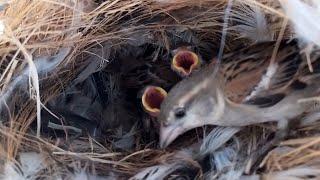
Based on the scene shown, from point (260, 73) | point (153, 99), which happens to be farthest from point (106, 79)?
point (260, 73)

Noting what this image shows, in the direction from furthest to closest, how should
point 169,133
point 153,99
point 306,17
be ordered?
point 153,99, point 169,133, point 306,17

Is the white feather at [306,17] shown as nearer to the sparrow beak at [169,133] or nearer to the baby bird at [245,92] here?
the baby bird at [245,92]

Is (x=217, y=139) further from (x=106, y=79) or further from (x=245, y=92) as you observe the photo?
(x=106, y=79)

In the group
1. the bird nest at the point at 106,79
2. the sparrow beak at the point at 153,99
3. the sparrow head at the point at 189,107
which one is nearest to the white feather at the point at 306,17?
the bird nest at the point at 106,79

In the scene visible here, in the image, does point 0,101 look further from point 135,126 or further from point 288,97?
point 288,97

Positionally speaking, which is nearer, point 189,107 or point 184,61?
point 189,107

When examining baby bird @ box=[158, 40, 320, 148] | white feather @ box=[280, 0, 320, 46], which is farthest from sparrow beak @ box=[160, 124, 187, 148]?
white feather @ box=[280, 0, 320, 46]

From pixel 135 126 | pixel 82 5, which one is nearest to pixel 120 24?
pixel 82 5
